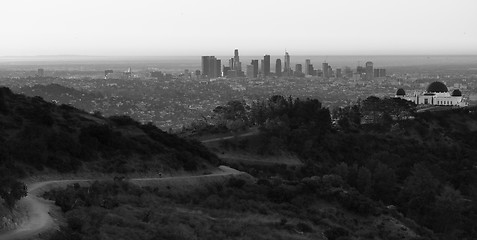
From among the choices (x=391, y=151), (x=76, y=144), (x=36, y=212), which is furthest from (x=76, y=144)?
(x=391, y=151)

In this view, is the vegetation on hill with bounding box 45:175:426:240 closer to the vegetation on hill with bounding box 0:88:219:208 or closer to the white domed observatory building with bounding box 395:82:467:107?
the vegetation on hill with bounding box 0:88:219:208

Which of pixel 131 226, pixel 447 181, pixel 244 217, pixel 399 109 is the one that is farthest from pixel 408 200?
pixel 399 109

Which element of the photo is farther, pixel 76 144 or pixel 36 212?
pixel 76 144

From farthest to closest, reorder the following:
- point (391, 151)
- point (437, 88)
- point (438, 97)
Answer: point (437, 88)
point (438, 97)
point (391, 151)

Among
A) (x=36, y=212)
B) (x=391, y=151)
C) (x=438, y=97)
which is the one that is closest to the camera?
(x=36, y=212)

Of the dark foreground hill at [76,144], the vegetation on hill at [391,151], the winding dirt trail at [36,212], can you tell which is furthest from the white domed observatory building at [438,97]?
the winding dirt trail at [36,212]

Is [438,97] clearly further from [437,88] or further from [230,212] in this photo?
[230,212]

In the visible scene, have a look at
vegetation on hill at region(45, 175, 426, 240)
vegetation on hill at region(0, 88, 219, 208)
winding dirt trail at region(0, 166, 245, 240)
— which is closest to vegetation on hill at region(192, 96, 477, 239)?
vegetation on hill at region(45, 175, 426, 240)

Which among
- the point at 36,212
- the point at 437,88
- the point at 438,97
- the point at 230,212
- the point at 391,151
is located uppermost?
the point at 36,212

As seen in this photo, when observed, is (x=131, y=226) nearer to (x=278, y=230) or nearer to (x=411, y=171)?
(x=278, y=230)
